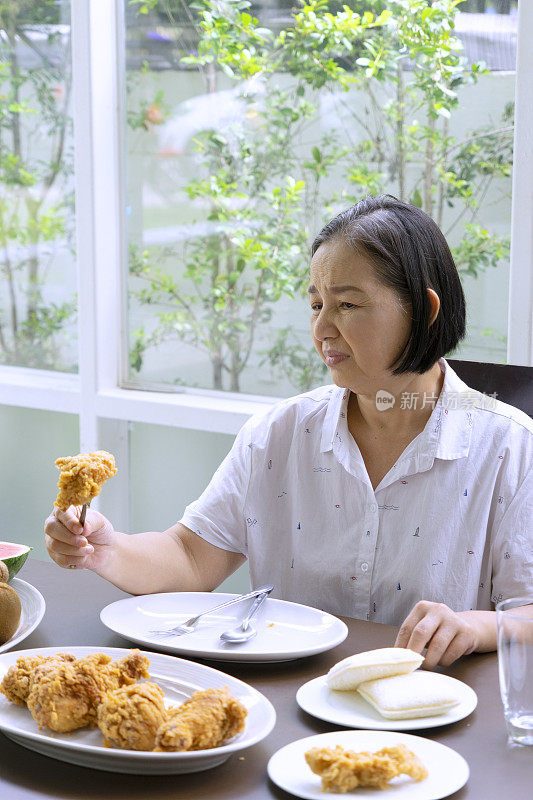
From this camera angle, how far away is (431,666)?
123cm

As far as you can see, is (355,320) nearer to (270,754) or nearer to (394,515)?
(394,515)

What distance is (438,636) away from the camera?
124cm

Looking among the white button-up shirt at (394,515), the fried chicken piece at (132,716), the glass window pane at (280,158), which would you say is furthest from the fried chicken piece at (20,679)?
the glass window pane at (280,158)

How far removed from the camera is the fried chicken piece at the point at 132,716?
38.4 inches

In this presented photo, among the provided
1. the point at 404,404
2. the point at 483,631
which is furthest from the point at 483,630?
the point at 404,404

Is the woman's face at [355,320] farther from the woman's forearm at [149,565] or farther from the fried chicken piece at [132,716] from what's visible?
the fried chicken piece at [132,716]

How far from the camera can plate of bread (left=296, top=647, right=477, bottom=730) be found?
107 cm

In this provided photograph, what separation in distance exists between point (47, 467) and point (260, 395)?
930 millimetres

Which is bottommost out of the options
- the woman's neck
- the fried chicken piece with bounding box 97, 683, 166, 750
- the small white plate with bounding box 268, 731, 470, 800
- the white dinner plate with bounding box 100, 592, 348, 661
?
the white dinner plate with bounding box 100, 592, 348, 661

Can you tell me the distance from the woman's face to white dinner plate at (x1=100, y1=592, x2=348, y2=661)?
40 cm

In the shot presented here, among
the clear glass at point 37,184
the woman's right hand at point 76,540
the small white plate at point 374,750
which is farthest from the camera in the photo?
the clear glass at point 37,184

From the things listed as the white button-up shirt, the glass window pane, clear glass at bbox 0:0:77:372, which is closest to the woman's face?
the white button-up shirt

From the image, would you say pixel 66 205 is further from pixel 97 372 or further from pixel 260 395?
pixel 260 395

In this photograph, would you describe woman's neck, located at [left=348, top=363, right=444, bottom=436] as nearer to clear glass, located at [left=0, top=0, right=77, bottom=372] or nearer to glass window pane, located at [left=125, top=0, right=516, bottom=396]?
glass window pane, located at [left=125, top=0, right=516, bottom=396]
